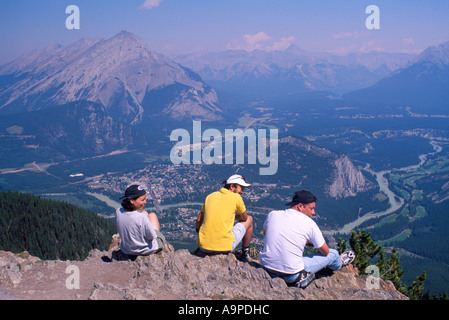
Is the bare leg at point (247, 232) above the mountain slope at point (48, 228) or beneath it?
above

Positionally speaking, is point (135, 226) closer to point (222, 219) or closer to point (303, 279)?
point (222, 219)

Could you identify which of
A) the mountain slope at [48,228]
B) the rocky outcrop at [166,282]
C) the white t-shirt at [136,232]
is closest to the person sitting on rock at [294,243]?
the rocky outcrop at [166,282]

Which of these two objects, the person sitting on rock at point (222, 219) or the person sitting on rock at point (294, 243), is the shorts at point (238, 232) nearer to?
the person sitting on rock at point (222, 219)

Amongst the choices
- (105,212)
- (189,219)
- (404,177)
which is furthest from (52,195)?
(404,177)

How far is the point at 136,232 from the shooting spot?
10.1 m

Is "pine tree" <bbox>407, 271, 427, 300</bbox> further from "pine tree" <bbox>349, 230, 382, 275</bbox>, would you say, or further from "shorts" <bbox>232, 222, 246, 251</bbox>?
"shorts" <bbox>232, 222, 246, 251</bbox>

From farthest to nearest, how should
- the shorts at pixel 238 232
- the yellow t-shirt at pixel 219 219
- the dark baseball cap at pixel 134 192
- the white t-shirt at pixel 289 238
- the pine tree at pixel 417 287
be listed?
the pine tree at pixel 417 287, the shorts at pixel 238 232, the yellow t-shirt at pixel 219 219, the dark baseball cap at pixel 134 192, the white t-shirt at pixel 289 238

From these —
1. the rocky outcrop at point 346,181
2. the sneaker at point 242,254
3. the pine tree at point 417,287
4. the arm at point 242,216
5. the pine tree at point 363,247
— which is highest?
the arm at point 242,216

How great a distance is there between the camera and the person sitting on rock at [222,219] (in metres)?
10.3

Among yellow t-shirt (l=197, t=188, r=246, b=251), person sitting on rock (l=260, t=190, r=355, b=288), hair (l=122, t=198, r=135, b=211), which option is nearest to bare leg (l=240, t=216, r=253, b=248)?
yellow t-shirt (l=197, t=188, r=246, b=251)

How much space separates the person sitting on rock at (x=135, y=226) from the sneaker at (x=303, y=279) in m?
4.31

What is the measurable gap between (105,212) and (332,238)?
2220 inches
